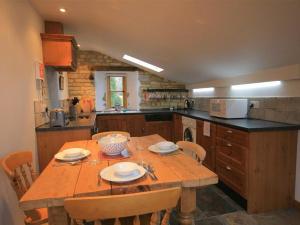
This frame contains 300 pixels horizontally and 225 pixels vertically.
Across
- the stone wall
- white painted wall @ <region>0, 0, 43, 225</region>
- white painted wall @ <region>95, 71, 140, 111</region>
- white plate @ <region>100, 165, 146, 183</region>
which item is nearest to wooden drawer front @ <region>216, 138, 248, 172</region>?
white plate @ <region>100, 165, 146, 183</region>

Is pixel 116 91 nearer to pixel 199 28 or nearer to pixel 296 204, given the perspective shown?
pixel 199 28

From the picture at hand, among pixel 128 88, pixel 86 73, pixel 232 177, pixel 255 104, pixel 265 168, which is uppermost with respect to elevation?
pixel 86 73

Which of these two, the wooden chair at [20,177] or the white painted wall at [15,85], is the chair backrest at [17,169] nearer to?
the wooden chair at [20,177]

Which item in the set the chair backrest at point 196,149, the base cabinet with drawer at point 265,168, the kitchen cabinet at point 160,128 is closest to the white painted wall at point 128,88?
the kitchen cabinet at point 160,128

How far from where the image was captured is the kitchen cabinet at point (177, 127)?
4.20m

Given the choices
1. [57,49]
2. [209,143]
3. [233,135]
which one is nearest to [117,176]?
[233,135]

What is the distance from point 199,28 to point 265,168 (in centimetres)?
162

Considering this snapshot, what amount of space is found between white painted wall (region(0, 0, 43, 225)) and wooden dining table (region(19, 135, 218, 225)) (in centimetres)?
64

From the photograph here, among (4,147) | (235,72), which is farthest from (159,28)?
(4,147)

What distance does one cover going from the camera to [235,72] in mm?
3070

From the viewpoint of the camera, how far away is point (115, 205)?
0.83 meters

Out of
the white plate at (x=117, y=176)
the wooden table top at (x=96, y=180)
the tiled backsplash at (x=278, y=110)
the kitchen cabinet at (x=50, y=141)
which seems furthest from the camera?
the kitchen cabinet at (x=50, y=141)

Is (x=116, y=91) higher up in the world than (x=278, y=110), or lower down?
higher up

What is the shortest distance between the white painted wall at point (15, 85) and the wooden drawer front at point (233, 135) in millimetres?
2192
